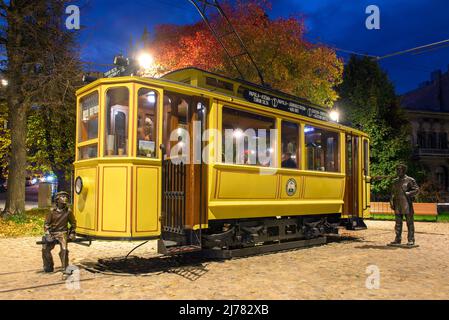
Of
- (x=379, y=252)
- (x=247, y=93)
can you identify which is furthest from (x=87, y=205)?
(x=379, y=252)

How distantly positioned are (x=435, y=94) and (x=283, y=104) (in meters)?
41.8

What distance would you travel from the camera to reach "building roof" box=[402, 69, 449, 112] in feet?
146

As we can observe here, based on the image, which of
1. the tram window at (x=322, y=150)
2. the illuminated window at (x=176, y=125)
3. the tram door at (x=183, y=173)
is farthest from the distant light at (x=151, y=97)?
the tram window at (x=322, y=150)

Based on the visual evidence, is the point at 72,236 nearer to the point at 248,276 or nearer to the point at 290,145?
the point at 248,276

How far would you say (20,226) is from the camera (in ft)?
45.0

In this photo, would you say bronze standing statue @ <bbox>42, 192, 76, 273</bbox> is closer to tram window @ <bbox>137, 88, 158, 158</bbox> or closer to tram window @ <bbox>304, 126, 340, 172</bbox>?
tram window @ <bbox>137, 88, 158, 158</bbox>

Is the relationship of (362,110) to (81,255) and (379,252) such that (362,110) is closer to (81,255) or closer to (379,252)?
(379,252)

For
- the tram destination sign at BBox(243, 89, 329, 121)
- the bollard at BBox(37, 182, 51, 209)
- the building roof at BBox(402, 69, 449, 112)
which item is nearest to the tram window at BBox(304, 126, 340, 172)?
→ the tram destination sign at BBox(243, 89, 329, 121)

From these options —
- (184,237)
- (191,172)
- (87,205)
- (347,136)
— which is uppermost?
(347,136)

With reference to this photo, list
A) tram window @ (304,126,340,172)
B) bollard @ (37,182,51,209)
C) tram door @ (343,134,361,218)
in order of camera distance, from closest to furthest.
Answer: tram window @ (304,126,340,172) → tram door @ (343,134,361,218) → bollard @ (37,182,51,209)

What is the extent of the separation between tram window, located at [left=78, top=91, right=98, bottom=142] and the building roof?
41.0m

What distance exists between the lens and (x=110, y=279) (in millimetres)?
6551
